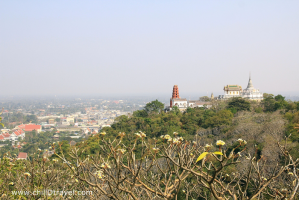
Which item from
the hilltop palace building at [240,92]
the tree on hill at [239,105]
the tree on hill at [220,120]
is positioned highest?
the hilltop palace building at [240,92]

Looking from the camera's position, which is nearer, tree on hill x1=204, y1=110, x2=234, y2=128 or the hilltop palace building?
tree on hill x1=204, y1=110, x2=234, y2=128

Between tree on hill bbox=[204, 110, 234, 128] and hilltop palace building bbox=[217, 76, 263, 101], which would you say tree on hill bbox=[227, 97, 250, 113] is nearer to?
tree on hill bbox=[204, 110, 234, 128]

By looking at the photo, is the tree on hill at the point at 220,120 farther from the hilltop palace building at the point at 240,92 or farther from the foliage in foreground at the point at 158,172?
the foliage in foreground at the point at 158,172

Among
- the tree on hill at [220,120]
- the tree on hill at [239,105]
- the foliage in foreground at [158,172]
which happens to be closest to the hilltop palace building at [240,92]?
the tree on hill at [239,105]

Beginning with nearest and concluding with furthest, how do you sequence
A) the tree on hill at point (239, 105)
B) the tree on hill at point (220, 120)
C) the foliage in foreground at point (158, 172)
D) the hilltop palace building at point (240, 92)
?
the foliage in foreground at point (158, 172) < the tree on hill at point (220, 120) < the tree on hill at point (239, 105) < the hilltop palace building at point (240, 92)

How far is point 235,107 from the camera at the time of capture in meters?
22.5

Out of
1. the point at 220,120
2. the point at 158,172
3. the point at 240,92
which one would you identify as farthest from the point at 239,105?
the point at 158,172

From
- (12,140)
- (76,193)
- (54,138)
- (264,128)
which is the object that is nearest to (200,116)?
(264,128)

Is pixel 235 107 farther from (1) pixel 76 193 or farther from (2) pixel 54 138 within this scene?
(2) pixel 54 138

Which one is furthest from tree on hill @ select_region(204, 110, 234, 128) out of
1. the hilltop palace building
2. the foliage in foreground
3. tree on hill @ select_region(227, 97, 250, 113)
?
the foliage in foreground

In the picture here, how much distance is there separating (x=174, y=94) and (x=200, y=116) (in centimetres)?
1188

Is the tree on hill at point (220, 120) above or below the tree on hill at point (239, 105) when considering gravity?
below

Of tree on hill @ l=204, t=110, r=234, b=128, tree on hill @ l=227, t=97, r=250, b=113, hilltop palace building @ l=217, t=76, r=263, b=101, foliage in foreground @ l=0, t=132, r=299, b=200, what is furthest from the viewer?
hilltop palace building @ l=217, t=76, r=263, b=101

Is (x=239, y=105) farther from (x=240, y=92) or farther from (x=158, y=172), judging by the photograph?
(x=158, y=172)
